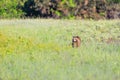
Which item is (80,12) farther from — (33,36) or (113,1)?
(33,36)

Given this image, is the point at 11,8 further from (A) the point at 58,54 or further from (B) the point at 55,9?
(A) the point at 58,54

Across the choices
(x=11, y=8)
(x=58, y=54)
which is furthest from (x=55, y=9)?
(x=58, y=54)

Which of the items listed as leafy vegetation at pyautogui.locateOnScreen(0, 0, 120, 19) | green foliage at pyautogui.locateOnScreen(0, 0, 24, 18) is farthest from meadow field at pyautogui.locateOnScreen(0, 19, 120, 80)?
green foliage at pyautogui.locateOnScreen(0, 0, 24, 18)

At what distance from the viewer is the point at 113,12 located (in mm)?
28766

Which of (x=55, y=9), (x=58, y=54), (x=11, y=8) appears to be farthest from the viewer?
(x=11, y=8)

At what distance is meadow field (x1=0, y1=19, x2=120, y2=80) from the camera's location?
10.1 meters

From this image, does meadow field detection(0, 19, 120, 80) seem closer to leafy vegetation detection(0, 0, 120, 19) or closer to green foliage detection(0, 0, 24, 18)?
leafy vegetation detection(0, 0, 120, 19)

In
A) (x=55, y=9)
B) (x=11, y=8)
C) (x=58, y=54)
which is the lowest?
(x=11, y=8)

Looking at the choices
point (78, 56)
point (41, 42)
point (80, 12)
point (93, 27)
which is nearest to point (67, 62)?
point (78, 56)

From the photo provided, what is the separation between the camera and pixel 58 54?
1336 cm

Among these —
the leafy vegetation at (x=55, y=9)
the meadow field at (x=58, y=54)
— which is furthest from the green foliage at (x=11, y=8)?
the meadow field at (x=58, y=54)

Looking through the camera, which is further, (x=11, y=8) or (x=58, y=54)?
(x=11, y=8)

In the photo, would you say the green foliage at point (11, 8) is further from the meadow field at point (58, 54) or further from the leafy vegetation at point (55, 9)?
the meadow field at point (58, 54)

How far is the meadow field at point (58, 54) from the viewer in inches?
399
